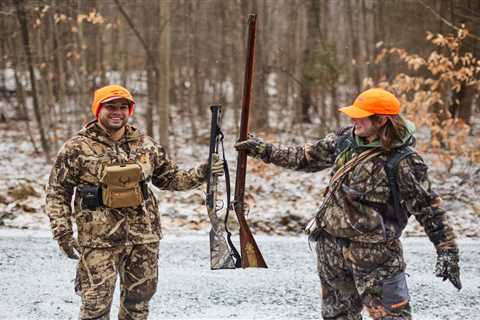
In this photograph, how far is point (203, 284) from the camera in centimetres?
616

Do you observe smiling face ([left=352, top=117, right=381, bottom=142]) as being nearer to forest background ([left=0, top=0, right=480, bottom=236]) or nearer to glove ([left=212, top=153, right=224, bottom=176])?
glove ([left=212, top=153, right=224, bottom=176])

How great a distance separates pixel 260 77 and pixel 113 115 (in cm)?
1199

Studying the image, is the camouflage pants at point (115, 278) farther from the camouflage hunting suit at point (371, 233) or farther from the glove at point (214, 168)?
the camouflage hunting suit at point (371, 233)

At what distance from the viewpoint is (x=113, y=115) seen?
3930 mm

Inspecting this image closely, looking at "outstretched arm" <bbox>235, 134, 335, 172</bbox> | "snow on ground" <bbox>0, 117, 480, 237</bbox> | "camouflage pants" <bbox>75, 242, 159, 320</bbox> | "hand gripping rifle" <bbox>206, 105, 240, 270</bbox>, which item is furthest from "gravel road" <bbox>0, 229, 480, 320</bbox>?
"outstretched arm" <bbox>235, 134, 335, 172</bbox>

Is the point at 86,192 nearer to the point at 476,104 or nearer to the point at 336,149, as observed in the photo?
the point at 336,149

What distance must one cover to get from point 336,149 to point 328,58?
1024 centimetres

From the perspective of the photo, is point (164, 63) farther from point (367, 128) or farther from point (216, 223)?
point (367, 128)

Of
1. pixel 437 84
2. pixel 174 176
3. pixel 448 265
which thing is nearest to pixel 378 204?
pixel 448 265

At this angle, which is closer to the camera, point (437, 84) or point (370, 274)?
point (370, 274)

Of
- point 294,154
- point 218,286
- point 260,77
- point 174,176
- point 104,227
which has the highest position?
point 294,154

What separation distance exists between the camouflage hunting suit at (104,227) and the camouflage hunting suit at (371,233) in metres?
1.16

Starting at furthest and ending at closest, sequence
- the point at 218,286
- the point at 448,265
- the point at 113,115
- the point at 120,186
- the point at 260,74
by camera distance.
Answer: the point at 260,74 < the point at 218,286 < the point at 113,115 < the point at 120,186 < the point at 448,265

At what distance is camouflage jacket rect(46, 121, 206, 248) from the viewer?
12.7ft
